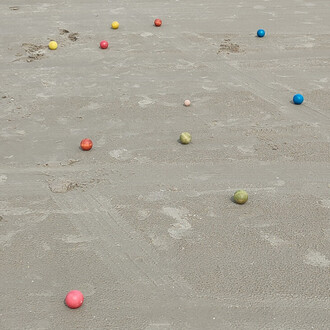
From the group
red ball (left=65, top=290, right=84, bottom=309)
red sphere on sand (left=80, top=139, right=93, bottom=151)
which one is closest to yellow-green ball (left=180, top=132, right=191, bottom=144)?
red sphere on sand (left=80, top=139, right=93, bottom=151)

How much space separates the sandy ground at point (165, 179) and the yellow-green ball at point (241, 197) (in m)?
0.10

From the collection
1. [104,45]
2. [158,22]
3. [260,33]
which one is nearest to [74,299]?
[104,45]

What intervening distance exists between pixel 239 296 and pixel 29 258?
2.43 meters

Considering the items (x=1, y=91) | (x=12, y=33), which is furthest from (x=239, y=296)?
(x=12, y=33)

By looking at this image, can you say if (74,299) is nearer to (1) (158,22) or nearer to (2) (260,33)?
(2) (260,33)

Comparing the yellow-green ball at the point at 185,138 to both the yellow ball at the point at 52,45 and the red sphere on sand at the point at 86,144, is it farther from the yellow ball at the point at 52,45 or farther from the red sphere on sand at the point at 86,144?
the yellow ball at the point at 52,45

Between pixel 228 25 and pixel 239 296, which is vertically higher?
pixel 228 25

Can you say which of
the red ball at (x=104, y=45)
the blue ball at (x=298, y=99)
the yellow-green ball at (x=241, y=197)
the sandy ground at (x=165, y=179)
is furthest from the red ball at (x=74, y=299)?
the red ball at (x=104, y=45)

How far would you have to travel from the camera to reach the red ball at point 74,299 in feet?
16.7

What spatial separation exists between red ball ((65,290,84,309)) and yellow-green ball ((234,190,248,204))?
249 cm

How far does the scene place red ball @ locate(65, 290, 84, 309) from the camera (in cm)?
509

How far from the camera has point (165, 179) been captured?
7207mm

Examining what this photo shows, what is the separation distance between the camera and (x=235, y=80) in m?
10.3

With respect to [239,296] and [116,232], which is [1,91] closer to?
[116,232]
